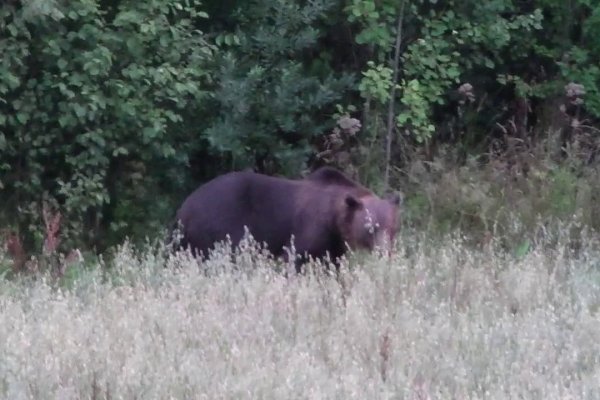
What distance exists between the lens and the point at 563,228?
31.8 feet

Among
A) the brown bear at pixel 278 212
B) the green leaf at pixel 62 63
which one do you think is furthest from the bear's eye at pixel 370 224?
the green leaf at pixel 62 63

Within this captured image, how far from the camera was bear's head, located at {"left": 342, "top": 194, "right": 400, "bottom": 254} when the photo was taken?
851 centimetres

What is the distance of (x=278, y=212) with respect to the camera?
9.02 m

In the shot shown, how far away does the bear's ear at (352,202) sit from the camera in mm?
8492

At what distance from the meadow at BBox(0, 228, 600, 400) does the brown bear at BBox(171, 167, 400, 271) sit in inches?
18.0

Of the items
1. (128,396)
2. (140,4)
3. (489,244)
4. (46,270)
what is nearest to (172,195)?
(140,4)

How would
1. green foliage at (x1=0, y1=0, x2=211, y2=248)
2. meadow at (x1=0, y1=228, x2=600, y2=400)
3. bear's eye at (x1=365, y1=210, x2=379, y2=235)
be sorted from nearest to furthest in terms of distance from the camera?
meadow at (x1=0, y1=228, x2=600, y2=400) < bear's eye at (x1=365, y1=210, x2=379, y2=235) < green foliage at (x1=0, y1=0, x2=211, y2=248)

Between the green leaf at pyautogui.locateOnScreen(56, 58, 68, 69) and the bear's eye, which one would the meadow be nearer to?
the bear's eye

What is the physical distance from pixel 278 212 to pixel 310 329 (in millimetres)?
2464

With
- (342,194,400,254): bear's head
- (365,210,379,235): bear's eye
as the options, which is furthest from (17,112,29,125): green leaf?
(365,210,379,235): bear's eye

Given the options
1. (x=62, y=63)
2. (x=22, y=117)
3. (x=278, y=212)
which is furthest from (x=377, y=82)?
(x=22, y=117)

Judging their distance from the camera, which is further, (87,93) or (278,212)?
(87,93)

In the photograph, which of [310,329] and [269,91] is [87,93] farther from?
[310,329]

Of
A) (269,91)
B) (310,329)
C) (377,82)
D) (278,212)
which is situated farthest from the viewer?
(269,91)
